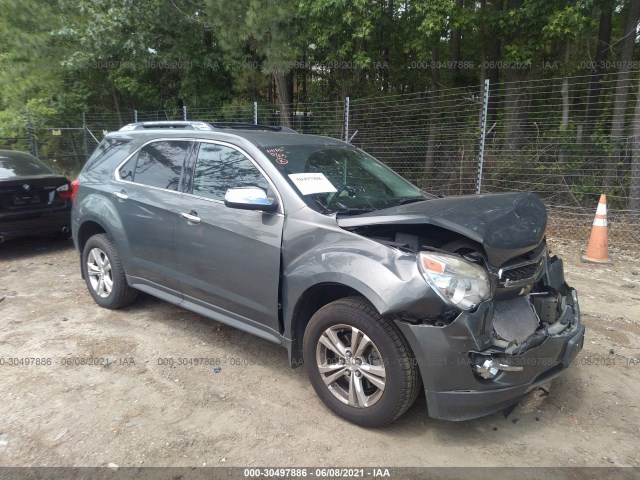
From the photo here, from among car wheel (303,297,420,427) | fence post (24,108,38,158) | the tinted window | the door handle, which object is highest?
fence post (24,108,38,158)

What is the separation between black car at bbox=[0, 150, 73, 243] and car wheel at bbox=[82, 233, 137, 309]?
233 centimetres

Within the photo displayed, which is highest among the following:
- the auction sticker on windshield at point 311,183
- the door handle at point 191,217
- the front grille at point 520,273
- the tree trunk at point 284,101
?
the tree trunk at point 284,101

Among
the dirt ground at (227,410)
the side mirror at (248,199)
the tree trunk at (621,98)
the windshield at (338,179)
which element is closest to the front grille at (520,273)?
the dirt ground at (227,410)

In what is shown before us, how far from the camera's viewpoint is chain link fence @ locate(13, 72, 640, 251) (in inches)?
335

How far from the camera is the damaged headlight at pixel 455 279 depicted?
264 cm

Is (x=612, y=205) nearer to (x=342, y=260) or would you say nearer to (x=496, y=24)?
(x=496, y=24)

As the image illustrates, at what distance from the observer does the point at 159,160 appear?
14.3ft

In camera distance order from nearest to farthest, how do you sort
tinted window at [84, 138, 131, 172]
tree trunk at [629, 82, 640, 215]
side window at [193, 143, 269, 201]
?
side window at [193, 143, 269, 201] < tinted window at [84, 138, 131, 172] < tree trunk at [629, 82, 640, 215]

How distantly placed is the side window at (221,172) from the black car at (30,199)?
4066 mm

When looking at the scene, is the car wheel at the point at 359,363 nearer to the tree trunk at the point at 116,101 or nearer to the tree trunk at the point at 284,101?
the tree trunk at the point at 284,101

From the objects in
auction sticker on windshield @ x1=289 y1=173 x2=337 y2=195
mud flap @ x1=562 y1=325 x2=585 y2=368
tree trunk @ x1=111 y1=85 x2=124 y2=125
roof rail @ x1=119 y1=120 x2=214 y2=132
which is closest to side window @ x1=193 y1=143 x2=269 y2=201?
auction sticker on windshield @ x1=289 y1=173 x2=337 y2=195

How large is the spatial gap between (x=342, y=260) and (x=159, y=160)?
89.4 inches

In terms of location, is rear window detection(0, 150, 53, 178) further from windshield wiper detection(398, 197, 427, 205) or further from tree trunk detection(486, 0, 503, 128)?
tree trunk detection(486, 0, 503, 128)

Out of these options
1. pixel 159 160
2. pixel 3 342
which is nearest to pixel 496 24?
pixel 159 160
